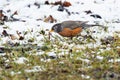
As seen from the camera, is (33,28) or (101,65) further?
(33,28)

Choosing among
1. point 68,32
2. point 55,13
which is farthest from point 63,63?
point 55,13

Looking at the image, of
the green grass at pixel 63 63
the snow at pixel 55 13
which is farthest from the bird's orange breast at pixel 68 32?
the snow at pixel 55 13

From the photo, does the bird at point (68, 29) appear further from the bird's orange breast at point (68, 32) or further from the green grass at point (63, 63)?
the green grass at point (63, 63)

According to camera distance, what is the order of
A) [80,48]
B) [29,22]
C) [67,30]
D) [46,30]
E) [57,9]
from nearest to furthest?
[80,48], [67,30], [46,30], [29,22], [57,9]

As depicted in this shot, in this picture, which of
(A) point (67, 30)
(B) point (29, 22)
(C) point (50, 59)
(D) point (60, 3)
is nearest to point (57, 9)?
(D) point (60, 3)

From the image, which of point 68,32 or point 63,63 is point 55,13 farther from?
point 63,63

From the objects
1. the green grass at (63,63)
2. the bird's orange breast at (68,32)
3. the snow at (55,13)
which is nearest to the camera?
the green grass at (63,63)

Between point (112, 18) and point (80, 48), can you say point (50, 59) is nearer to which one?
point (80, 48)

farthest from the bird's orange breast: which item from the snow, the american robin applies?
the snow

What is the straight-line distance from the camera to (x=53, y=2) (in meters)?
10.6

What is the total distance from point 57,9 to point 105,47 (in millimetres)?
3359

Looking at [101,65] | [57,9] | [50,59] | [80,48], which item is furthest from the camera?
[57,9]

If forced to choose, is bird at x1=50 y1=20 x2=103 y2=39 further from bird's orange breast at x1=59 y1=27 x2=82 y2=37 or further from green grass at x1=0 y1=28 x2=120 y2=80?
green grass at x1=0 y1=28 x2=120 y2=80

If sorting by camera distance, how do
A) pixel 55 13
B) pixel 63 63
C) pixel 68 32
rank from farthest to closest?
pixel 55 13, pixel 68 32, pixel 63 63
